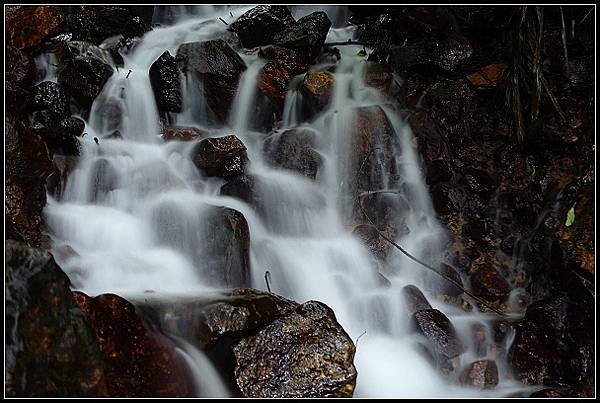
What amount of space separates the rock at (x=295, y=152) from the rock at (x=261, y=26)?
1.90 metres

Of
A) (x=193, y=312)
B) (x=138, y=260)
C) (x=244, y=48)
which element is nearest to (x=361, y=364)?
(x=193, y=312)

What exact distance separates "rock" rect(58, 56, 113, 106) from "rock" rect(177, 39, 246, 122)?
3.64 feet

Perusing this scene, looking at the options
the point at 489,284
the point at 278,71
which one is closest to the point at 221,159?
the point at 278,71

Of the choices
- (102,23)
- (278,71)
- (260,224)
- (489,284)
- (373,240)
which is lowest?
(489,284)

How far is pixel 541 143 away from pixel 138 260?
174 inches

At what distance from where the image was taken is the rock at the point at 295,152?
560cm

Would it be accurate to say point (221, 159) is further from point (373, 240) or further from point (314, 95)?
point (373, 240)

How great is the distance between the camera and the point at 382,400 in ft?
10.4

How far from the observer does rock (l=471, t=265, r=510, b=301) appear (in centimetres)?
464

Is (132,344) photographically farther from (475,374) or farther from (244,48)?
(244,48)

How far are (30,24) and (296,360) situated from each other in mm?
5692

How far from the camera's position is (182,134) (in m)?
5.82

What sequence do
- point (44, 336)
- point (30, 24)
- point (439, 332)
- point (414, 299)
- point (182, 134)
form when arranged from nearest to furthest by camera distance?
point (44, 336)
point (439, 332)
point (414, 299)
point (182, 134)
point (30, 24)

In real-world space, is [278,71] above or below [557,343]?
above
